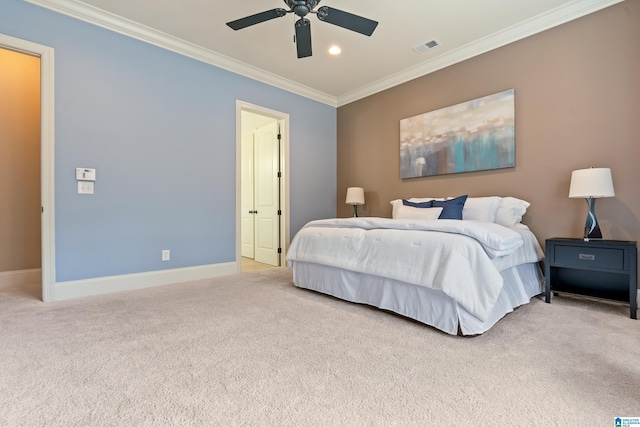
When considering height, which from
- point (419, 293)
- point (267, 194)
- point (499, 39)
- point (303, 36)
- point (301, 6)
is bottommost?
point (419, 293)

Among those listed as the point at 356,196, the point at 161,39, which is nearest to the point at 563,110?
the point at 356,196

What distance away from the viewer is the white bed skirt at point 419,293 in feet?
6.48

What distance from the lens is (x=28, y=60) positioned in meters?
3.55

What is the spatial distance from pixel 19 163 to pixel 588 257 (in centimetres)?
579

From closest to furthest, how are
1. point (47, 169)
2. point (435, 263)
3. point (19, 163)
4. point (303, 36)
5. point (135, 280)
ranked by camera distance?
point (435, 263) → point (303, 36) → point (47, 169) → point (135, 280) → point (19, 163)

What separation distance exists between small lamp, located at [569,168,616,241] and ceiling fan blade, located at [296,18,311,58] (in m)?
2.56

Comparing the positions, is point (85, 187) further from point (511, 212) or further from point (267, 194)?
point (511, 212)

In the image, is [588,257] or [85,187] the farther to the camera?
[85,187]

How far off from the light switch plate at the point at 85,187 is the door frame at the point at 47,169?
0.66 feet

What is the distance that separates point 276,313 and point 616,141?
129 inches

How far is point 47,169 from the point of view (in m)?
2.74

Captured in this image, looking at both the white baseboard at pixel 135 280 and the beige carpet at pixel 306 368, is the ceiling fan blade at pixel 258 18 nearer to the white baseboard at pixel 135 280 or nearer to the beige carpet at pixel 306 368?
the beige carpet at pixel 306 368

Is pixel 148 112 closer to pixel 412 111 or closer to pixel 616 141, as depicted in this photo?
pixel 412 111

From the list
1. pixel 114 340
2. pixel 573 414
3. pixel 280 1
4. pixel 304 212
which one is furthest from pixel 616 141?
pixel 114 340
